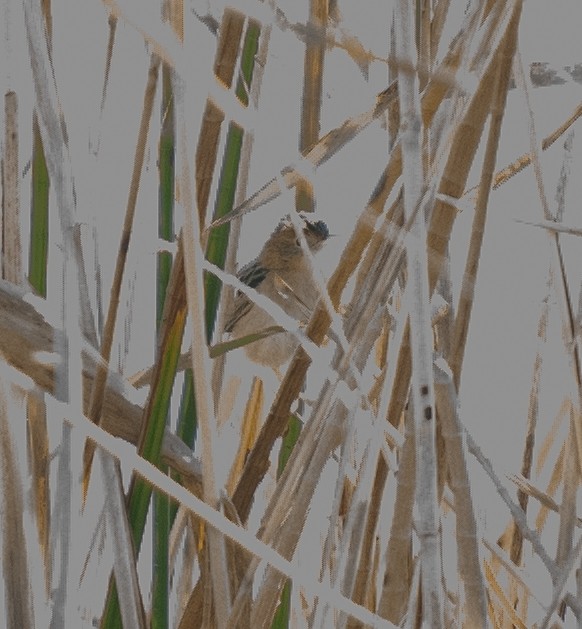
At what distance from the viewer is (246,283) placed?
2.94m

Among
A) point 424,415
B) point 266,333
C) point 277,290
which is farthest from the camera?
point 277,290

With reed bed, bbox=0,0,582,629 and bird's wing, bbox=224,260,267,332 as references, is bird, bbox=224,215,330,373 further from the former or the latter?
reed bed, bbox=0,0,582,629

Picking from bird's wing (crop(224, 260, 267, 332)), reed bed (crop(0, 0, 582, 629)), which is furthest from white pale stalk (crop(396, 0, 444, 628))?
bird's wing (crop(224, 260, 267, 332))

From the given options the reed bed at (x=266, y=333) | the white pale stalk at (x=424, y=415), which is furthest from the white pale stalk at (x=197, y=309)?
the white pale stalk at (x=424, y=415)

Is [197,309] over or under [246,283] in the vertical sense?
over

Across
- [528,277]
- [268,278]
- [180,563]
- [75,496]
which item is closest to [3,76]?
[75,496]

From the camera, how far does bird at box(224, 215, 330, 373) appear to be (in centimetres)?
261

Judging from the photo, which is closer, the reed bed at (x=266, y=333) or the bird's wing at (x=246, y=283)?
the reed bed at (x=266, y=333)

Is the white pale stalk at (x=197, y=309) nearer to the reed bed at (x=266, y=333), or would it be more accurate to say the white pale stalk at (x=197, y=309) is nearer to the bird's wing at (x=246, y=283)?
the reed bed at (x=266, y=333)

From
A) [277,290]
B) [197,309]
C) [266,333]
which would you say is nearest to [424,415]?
[197,309]

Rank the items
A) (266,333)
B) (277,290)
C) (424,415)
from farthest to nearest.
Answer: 1. (277,290)
2. (266,333)
3. (424,415)

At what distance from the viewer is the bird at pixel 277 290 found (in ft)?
8.57

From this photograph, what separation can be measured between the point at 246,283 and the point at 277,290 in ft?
0.31

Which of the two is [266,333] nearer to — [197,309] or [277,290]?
[197,309]
